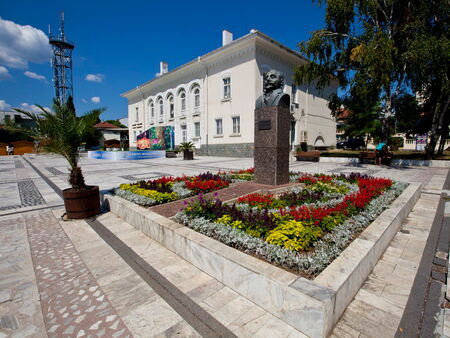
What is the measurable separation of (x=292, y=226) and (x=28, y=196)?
850cm

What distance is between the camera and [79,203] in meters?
5.09

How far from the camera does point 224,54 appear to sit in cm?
2081

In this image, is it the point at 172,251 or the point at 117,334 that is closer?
the point at 117,334

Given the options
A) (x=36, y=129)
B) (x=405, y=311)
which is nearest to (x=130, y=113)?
(x=36, y=129)

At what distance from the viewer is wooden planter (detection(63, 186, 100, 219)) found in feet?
16.5

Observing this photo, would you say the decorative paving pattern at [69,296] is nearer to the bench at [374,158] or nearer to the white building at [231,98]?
A: the bench at [374,158]

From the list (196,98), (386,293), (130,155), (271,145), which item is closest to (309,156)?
(271,145)

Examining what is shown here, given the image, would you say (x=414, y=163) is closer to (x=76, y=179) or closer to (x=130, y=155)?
(x=76, y=179)

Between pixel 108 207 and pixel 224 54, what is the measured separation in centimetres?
1925

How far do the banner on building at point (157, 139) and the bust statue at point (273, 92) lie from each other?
23113 millimetres

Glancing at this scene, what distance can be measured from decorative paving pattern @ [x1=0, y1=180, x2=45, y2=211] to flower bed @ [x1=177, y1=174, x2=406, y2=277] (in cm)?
536

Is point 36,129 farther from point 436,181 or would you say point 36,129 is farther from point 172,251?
point 436,181

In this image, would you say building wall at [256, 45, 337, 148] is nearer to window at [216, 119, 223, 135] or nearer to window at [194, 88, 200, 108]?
window at [216, 119, 223, 135]

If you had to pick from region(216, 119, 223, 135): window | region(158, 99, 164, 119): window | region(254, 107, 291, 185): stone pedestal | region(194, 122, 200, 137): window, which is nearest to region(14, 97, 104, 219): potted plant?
region(254, 107, 291, 185): stone pedestal
